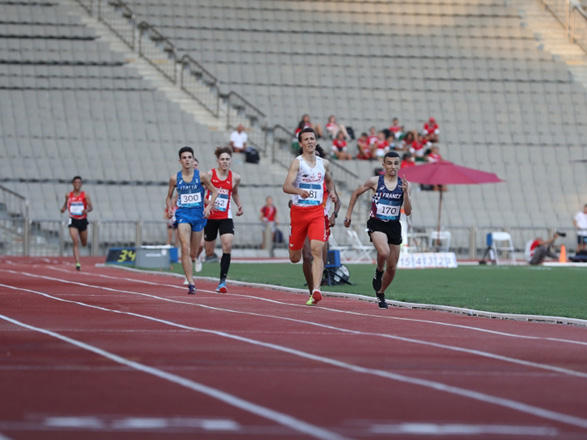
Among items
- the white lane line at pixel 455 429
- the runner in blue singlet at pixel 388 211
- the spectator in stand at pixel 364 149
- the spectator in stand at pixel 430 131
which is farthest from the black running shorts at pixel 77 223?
the white lane line at pixel 455 429

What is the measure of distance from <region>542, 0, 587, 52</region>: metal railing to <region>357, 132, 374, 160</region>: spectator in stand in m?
11.1

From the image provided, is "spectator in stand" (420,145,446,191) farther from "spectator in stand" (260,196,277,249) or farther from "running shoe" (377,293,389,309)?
"running shoe" (377,293,389,309)

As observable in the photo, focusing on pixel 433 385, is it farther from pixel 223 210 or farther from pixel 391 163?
pixel 223 210

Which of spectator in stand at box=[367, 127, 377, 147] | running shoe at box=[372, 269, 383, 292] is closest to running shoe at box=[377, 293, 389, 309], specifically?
running shoe at box=[372, 269, 383, 292]

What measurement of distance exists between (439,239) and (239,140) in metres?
6.96

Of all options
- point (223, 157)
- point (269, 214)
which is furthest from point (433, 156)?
point (223, 157)

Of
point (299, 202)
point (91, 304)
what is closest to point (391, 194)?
point (299, 202)

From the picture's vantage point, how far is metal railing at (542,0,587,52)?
45.2m

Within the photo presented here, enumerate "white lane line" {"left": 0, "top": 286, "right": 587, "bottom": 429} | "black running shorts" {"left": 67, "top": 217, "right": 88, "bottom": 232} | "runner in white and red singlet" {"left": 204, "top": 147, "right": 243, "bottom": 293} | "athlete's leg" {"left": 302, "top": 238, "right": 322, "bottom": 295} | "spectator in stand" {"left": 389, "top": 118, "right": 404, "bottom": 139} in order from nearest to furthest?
"white lane line" {"left": 0, "top": 286, "right": 587, "bottom": 429} < "athlete's leg" {"left": 302, "top": 238, "right": 322, "bottom": 295} < "runner in white and red singlet" {"left": 204, "top": 147, "right": 243, "bottom": 293} < "black running shorts" {"left": 67, "top": 217, "right": 88, "bottom": 232} < "spectator in stand" {"left": 389, "top": 118, "right": 404, "bottom": 139}

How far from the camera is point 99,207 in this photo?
113 ft

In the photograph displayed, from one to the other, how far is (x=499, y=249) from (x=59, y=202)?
40.0ft

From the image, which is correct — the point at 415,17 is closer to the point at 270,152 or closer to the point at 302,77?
the point at 302,77

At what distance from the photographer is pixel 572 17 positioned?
4559 centimetres

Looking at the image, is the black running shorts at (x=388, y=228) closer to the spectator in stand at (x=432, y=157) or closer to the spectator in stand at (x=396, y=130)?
the spectator in stand at (x=432, y=157)
